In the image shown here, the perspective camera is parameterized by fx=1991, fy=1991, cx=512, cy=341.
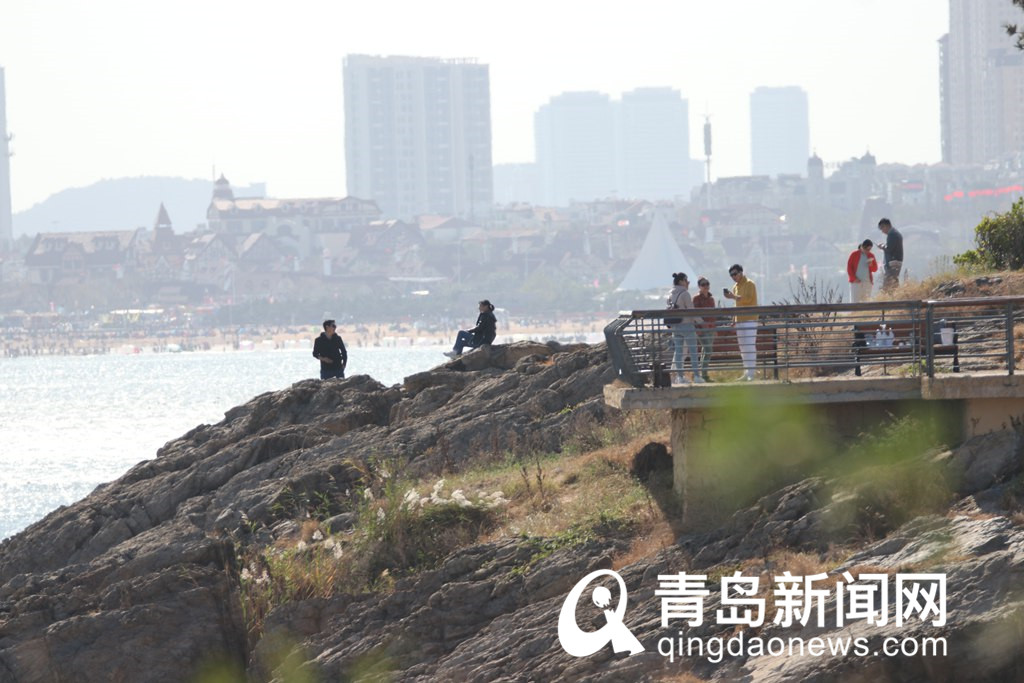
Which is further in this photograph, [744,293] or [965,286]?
[965,286]

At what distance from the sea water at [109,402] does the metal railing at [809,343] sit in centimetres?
3274

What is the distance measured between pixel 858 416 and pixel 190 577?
471 centimetres

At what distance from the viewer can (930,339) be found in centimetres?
1265

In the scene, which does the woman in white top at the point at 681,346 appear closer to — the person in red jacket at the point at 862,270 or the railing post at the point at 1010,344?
the railing post at the point at 1010,344

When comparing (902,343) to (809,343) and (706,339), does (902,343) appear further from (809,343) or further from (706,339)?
(706,339)

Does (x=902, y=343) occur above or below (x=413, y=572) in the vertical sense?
above

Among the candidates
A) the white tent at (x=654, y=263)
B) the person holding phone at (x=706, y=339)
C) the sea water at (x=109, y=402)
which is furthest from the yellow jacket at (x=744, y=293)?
the white tent at (x=654, y=263)

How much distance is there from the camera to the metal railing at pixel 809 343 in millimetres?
12867

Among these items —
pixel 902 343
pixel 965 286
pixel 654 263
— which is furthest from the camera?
pixel 654 263

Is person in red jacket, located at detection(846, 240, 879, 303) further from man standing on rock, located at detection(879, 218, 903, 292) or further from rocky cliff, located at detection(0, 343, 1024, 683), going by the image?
rocky cliff, located at detection(0, 343, 1024, 683)

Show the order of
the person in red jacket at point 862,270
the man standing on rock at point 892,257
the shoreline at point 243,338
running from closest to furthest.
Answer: the person in red jacket at point 862,270 < the man standing on rock at point 892,257 < the shoreline at point 243,338

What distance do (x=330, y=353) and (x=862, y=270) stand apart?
17.9 feet

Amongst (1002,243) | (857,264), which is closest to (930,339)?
(857,264)

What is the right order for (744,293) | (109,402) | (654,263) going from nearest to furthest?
1. (744,293)
2. (109,402)
3. (654,263)
